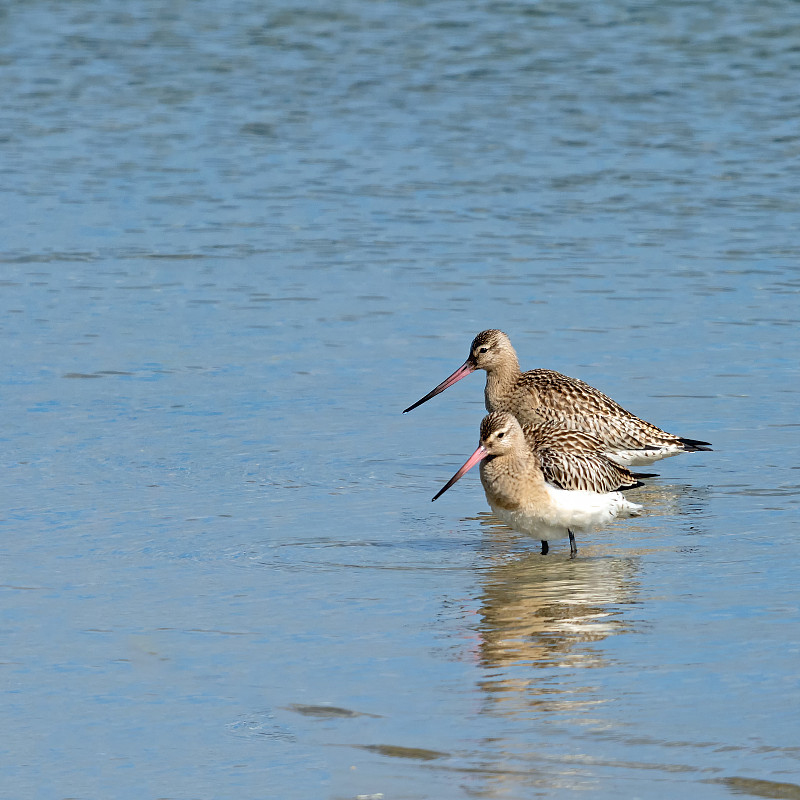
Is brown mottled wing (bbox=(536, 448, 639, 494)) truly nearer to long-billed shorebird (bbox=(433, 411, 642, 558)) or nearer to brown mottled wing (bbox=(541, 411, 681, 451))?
long-billed shorebird (bbox=(433, 411, 642, 558))

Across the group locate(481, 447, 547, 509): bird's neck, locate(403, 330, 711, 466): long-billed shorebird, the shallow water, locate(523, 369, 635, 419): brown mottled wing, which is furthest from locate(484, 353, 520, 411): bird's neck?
locate(481, 447, 547, 509): bird's neck

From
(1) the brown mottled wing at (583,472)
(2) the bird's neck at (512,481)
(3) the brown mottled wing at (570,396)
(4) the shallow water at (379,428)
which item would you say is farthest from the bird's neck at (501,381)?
(2) the bird's neck at (512,481)

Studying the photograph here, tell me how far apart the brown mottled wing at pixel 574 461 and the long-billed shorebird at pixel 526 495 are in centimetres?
7

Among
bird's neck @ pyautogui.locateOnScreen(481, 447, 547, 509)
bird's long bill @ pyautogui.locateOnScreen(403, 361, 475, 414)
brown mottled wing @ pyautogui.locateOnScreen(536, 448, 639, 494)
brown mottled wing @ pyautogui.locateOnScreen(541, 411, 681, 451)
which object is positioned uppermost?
bird's neck @ pyautogui.locateOnScreen(481, 447, 547, 509)

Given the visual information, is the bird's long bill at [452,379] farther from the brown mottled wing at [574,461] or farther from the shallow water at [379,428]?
the brown mottled wing at [574,461]

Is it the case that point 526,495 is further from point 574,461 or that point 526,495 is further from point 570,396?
point 570,396

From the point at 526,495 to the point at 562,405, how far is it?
6.67ft

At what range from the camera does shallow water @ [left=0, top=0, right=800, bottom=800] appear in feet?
18.6

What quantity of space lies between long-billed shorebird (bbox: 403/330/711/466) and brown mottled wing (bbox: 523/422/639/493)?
29 cm

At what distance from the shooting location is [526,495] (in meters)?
7.92

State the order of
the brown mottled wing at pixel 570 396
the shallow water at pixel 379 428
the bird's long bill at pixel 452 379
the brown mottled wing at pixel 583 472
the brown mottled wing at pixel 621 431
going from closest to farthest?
the shallow water at pixel 379 428 < the brown mottled wing at pixel 583 472 < the brown mottled wing at pixel 621 431 < the brown mottled wing at pixel 570 396 < the bird's long bill at pixel 452 379

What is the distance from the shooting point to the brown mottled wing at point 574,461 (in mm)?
8273

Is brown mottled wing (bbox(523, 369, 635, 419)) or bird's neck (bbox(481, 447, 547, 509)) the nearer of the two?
bird's neck (bbox(481, 447, 547, 509))

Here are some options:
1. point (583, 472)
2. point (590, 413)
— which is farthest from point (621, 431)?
point (583, 472)
